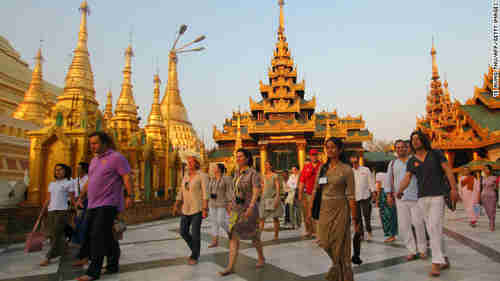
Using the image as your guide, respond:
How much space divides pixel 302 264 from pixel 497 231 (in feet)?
18.7

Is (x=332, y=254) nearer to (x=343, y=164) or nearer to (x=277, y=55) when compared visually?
(x=343, y=164)

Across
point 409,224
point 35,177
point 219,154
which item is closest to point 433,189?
point 409,224

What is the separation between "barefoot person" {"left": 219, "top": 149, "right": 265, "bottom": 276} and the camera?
3.93 meters

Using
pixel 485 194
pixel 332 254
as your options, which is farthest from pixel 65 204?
pixel 485 194

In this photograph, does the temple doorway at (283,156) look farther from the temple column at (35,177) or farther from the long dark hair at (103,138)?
the long dark hair at (103,138)

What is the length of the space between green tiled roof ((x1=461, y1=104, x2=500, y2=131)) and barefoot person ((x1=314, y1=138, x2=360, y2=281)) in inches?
945

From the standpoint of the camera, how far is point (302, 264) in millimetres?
4328

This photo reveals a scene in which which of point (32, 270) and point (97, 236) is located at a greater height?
point (97, 236)

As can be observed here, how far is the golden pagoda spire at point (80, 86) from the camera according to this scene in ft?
30.4

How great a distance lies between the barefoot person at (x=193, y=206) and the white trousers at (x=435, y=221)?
9.54 feet

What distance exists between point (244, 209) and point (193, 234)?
990 mm

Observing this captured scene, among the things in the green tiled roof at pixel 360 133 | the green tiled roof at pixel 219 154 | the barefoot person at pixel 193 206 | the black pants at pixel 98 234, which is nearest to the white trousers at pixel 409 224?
the barefoot person at pixel 193 206

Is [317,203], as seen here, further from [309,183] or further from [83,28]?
[83,28]

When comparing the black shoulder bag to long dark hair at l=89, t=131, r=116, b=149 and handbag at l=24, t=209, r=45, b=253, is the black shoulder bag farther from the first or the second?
handbag at l=24, t=209, r=45, b=253
